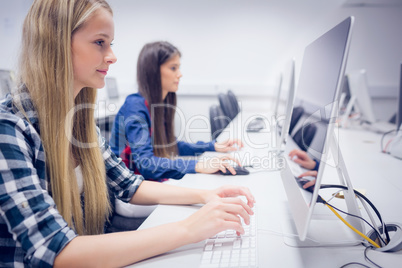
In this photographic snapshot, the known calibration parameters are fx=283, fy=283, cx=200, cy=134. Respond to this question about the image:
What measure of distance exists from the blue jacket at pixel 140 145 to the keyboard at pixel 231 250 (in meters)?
0.52

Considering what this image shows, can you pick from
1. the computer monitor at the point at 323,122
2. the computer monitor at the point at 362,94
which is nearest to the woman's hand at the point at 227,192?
the computer monitor at the point at 323,122

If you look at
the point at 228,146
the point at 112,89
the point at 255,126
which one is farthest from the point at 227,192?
→ the point at 112,89

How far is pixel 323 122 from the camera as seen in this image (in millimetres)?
555

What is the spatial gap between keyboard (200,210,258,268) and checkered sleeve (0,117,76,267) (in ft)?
0.87

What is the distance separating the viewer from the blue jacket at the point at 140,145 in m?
1.16

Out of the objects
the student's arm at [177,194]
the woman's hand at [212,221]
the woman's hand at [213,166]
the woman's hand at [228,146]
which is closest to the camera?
the woman's hand at [212,221]

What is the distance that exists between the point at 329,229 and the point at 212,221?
31cm

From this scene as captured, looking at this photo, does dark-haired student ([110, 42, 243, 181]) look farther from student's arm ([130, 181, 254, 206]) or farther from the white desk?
student's arm ([130, 181, 254, 206])

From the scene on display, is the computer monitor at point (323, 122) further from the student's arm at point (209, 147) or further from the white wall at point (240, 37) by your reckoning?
the white wall at point (240, 37)

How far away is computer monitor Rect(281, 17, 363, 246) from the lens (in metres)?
0.48

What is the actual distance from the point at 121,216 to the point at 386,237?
76cm

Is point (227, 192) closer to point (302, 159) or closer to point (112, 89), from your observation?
point (302, 159)

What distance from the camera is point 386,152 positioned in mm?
1492

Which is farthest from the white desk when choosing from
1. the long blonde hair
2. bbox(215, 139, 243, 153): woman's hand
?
bbox(215, 139, 243, 153): woman's hand
